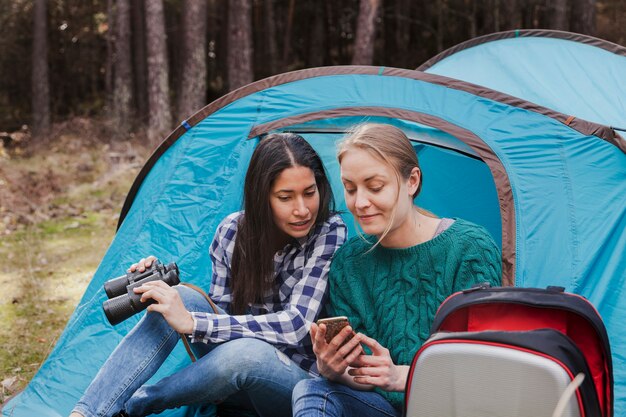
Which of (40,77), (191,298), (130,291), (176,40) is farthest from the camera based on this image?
(176,40)

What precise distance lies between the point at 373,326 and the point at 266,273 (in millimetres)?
495

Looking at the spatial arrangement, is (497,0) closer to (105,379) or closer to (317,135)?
(317,135)

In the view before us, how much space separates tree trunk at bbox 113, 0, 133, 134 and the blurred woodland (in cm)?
1

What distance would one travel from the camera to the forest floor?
3807 mm

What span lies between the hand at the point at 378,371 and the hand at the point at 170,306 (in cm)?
60

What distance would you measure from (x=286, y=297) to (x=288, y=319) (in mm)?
231

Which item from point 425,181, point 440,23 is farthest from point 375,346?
point 440,23

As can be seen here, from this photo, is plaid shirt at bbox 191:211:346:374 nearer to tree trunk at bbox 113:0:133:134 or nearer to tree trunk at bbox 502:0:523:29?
tree trunk at bbox 113:0:133:134

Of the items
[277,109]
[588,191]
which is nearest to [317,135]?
[277,109]

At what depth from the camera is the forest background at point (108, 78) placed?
193 inches

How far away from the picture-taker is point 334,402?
75.0 inches

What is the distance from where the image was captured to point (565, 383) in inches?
56.9

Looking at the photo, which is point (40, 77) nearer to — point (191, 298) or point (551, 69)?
point (551, 69)

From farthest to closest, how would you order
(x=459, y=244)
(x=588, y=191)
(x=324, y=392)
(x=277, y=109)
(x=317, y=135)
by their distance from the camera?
(x=317, y=135)
(x=277, y=109)
(x=588, y=191)
(x=459, y=244)
(x=324, y=392)
